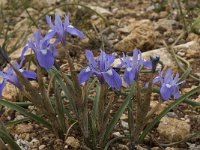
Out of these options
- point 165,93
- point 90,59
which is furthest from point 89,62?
point 165,93

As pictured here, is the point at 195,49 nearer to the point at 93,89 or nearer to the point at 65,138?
the point at 93,89

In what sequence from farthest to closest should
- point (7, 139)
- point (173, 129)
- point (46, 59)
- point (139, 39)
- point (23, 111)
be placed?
point (139, 39) → point (173, 129) → point (23, 111) → point (7, 139) → point (46, 59)

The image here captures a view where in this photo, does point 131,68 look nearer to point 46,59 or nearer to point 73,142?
point 46,59

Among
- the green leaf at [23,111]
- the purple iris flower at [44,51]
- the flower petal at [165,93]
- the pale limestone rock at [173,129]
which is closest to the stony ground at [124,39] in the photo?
the pale limestone rock at [173,129]

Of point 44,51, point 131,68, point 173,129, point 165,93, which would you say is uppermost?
point 44,51

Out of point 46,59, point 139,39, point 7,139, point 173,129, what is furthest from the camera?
point 139,39

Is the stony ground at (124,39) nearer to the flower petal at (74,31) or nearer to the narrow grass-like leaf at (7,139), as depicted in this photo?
the narrow grass-like leaf at (7,139)
